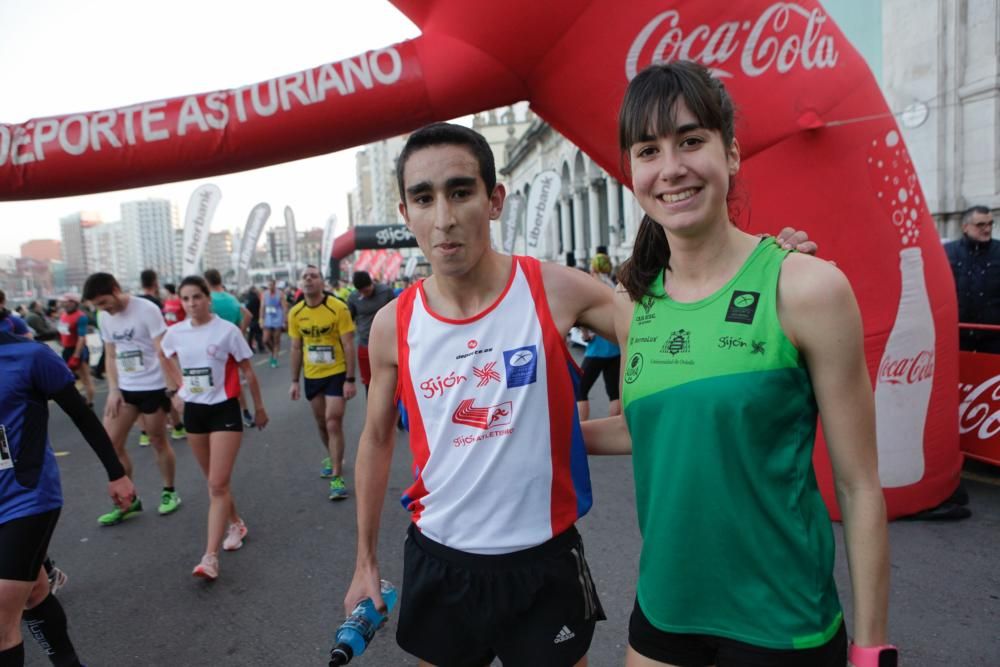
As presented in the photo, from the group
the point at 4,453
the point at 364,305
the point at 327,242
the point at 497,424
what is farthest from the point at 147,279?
the point at 327,242

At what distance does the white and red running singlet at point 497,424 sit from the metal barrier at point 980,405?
175 inches

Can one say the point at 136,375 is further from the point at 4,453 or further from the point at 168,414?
the point at 4,453

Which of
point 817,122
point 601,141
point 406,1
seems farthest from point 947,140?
point 406,1

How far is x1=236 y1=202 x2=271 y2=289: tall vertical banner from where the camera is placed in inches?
825

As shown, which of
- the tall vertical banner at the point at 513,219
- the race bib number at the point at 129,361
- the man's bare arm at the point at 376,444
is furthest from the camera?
the tall vertical banner at the point at 513,219

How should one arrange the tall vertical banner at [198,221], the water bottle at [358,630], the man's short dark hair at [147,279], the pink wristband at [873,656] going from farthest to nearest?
the tall vertical banner at [198,221]
the man's short dark hair at [147,279]
the water bottle at [358,630]
the pink wristband at [873,656]

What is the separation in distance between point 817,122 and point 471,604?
3.00 metres

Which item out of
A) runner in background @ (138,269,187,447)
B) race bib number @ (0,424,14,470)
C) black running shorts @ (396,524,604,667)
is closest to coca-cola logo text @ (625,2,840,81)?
black running shorts @ (396,524,604,667)

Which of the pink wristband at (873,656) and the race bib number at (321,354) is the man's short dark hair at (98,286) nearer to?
the race bib number at (321,354)

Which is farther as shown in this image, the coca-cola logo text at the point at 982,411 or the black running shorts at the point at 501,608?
the coca-cola logo text at the point at 982,411

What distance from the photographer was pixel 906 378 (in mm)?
3867

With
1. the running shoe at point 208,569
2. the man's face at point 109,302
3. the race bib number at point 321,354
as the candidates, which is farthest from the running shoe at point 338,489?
the man's face at point 109,302

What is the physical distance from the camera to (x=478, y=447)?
182 cm

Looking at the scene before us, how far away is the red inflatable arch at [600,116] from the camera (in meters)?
3.08
